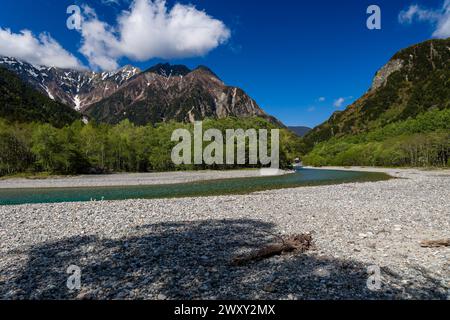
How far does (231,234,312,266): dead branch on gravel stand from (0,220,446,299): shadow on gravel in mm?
314

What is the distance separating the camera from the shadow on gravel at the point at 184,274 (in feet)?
27.3

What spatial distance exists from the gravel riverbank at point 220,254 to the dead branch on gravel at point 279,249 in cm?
36

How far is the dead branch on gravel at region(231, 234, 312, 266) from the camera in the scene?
10961 mm

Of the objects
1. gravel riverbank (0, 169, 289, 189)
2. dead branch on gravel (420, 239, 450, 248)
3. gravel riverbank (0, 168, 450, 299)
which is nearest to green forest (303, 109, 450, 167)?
gravel riverbank (0, 169, 289, 189)

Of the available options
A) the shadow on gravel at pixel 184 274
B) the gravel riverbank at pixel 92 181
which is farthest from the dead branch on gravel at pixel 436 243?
the gravel riverbank at pixel 92 181

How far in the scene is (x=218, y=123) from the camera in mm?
121500

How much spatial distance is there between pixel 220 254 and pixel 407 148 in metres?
124

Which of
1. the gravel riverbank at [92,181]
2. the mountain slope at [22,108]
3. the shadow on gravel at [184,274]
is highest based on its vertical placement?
the mountain slope at [22,108]

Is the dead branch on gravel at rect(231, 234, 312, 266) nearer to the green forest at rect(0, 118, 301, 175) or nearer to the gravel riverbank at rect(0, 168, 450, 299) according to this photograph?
the gravel riverbank at rect(0, 168, 450, 299)

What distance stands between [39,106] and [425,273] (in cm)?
22241

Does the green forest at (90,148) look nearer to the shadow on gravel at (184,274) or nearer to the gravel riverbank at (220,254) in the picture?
the gravel riverbank at (220,254)

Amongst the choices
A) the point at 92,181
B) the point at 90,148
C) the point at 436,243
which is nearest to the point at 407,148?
the point at 92,181
